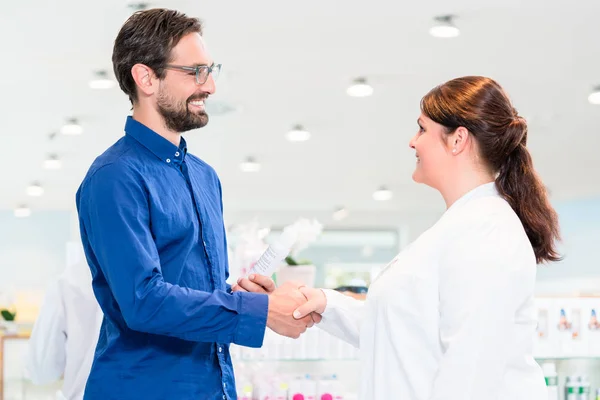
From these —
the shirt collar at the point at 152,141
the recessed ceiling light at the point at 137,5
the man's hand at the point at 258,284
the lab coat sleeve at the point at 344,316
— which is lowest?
the lab coat sleeve at the point at 344,316

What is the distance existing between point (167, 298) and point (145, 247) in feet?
0.36

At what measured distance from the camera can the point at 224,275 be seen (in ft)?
6.57

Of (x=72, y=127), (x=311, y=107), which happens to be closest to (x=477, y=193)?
(x=311, y=107)

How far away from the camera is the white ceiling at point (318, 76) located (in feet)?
17.5

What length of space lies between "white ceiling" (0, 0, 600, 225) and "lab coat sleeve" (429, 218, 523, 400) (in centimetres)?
345

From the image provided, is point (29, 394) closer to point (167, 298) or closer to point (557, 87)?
point (167, 298)

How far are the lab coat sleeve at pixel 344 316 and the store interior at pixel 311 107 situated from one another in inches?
23.5

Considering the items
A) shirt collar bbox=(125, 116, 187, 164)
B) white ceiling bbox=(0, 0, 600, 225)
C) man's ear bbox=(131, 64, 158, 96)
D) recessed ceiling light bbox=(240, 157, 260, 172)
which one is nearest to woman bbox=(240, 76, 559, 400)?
shirt collar bbox=(125, 116, 187, 164)

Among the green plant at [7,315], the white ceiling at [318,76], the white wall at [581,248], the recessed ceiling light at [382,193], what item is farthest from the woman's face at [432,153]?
the white wall at [581,248]

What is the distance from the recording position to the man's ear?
1.95 meters

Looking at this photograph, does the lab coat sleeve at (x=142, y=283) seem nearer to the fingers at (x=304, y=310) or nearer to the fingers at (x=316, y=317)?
the fingers at (x=304, y=310)

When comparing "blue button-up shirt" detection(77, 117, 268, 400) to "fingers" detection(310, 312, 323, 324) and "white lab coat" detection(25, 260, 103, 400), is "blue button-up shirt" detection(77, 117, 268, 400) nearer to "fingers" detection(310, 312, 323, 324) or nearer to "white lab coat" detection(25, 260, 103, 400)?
"fingers" detection(310, 312, 323, 324)

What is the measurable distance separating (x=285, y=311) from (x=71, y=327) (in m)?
1.58

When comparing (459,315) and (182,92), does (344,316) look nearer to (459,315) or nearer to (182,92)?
(459,315)
